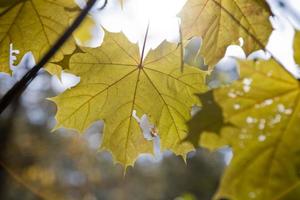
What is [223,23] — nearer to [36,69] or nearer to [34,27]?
[34,27]

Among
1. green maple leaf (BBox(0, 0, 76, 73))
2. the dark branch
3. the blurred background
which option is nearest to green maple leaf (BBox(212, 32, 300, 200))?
the dark branch

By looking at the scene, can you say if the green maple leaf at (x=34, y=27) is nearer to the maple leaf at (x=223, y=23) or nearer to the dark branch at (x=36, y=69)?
the maple leaf at (x=223, y=23)

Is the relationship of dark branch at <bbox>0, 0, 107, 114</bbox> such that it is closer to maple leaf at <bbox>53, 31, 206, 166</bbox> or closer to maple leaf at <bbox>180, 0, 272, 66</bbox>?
maple leaf at <bbox>53, 31, 206, 166</bbox>

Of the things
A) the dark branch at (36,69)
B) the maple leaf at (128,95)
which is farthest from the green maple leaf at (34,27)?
the dark branch at (36,69)

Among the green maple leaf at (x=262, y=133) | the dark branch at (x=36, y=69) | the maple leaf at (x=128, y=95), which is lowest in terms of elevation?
the maple leaf at (x=128, y=95)

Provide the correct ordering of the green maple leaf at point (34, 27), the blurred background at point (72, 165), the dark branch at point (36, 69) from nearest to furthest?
1. the dark branch at point (36, 69)
2. the green maple leaf at point (34, 27)
3. the blurred background at point (72, 165)

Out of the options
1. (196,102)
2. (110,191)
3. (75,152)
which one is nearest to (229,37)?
(196,102)

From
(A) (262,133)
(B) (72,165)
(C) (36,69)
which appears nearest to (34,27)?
(C) (36,69)
